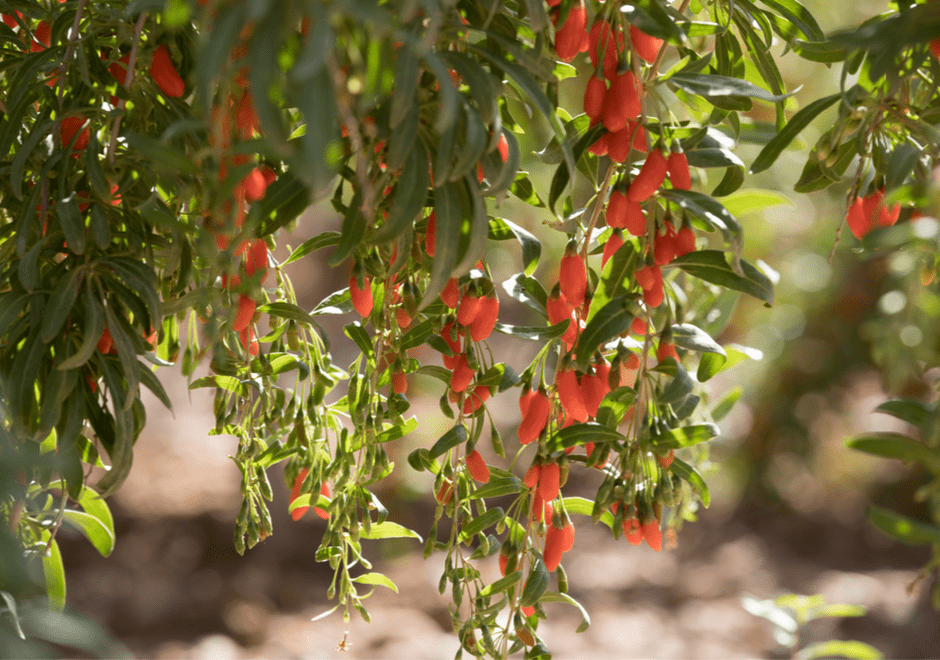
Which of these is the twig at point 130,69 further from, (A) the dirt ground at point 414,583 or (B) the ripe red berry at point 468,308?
(A) the dirt ground at point 414,583

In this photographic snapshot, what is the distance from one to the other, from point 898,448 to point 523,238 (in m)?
0.46

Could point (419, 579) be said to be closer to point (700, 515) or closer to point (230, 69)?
point (700, 515)

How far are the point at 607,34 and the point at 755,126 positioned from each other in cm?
45

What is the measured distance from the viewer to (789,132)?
2.89 ft

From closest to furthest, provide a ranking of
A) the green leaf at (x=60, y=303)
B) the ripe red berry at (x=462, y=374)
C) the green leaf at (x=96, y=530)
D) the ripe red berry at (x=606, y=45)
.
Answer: the green leaf at (x=60, y=303), the ripe red berry at (x=606, y=45), the ripe red berry at (x=462, y=374), the green leaf at (x=96, y=530)

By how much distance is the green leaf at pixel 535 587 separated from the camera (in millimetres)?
884

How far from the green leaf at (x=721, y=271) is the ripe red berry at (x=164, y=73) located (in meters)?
0.59

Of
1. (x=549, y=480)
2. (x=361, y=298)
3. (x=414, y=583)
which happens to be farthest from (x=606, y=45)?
(x=414, y=583)

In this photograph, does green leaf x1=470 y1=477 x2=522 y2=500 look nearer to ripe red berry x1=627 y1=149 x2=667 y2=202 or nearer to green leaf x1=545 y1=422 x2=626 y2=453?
green leaf x1=545 y1=422 x2=626 y2=453

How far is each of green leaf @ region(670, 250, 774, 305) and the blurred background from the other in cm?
194

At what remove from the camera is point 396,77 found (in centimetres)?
51

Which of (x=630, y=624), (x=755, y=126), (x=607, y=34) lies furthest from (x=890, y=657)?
(x=607, y=34)

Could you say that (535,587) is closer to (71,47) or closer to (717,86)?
(717,86)

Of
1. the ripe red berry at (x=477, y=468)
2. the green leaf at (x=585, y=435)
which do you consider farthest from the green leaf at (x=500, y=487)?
the green leaf at (x=585, y=435)
